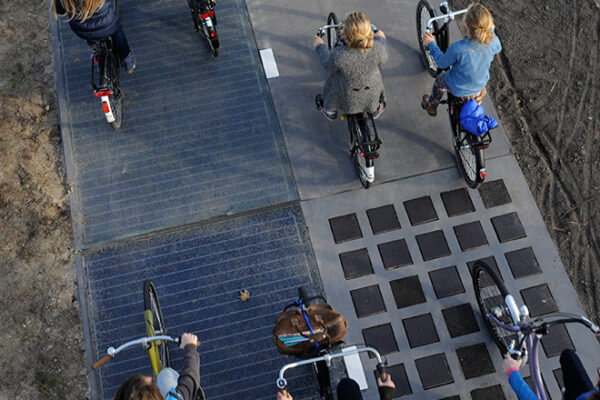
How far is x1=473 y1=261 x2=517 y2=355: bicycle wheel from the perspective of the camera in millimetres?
4668

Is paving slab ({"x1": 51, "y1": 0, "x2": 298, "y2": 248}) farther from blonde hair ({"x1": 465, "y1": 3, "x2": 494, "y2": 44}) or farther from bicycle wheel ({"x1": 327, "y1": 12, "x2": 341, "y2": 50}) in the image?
blonde hair ({"x1": 465, "y1": 3, "x2": 494, "y2": 44})

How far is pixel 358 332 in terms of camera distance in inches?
193

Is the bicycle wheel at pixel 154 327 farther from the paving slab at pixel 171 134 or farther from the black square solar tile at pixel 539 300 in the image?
the black square solar tile at pixel 539 300

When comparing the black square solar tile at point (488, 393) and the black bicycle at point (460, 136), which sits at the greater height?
the black bicycle at point (460, 136)

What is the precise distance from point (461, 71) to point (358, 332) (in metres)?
2.59

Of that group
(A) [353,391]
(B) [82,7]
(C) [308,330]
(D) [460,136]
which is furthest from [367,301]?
(B) [82,7]

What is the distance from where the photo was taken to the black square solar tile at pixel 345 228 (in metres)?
5.29

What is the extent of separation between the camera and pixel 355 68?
445 centimetres

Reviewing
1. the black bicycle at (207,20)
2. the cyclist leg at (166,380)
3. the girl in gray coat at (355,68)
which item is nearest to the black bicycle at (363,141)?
the girl in gray coat at (355,68)

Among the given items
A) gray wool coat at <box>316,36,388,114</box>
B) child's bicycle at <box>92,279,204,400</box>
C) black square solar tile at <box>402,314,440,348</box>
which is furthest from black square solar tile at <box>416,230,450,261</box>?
child's bicycle at <box>92,279,204,400</box>

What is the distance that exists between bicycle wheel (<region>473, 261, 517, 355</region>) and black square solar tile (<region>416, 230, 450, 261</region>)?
463 millimetres

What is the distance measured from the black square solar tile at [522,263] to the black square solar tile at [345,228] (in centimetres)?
151

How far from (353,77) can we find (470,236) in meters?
2.05

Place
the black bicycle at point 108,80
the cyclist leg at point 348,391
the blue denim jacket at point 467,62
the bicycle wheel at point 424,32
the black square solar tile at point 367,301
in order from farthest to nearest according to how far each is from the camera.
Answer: the bicycle wheel at point 424,32, the black bicycle at point 108,80, the black square solar tile at point 367,301, the blue denim jacket at point 467,62, the cyclist leg at point 348,391
